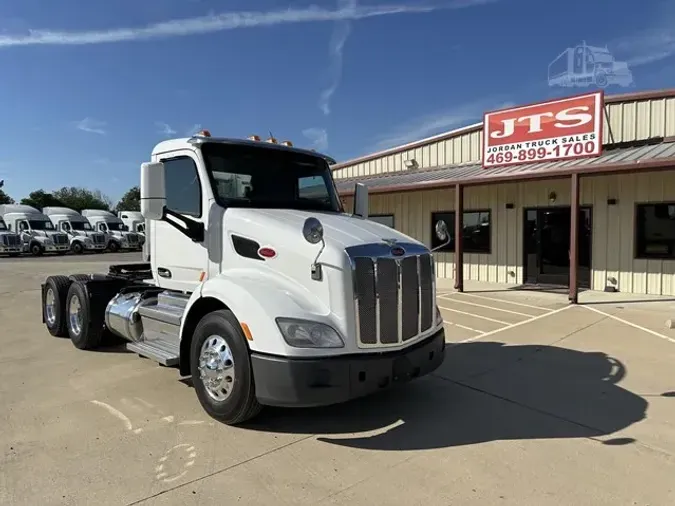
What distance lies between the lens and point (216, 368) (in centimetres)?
397

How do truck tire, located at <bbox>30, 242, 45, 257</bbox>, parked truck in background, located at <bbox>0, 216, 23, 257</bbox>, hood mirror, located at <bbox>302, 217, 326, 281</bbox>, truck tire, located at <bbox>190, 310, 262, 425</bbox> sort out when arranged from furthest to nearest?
truck tire, located at <bbox>30, 242, 45, 257</bbox>
parked truck in background, located at <bbox>0, 216, 23, 257</bbox>
truck tire, located at <bbox>190, 310, 262, 425</bbox>
hood mirror, located at <bbox>302, 217, 326, 281</bbox>

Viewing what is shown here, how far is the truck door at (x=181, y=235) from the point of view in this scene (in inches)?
181

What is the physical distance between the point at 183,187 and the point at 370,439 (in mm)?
2888

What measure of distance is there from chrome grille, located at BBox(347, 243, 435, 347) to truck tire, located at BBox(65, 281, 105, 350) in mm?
4400

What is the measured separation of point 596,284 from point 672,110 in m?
4.39

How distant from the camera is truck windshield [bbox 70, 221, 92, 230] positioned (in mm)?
34312

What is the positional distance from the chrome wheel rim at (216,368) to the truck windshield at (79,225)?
114 ft

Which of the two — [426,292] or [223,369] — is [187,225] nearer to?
[223,369]

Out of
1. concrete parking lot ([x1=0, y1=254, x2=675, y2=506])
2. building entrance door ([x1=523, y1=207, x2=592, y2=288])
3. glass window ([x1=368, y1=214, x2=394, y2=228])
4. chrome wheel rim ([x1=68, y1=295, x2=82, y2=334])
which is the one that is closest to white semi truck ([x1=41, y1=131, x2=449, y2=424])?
concrete parking lot ([x1=0, y1=254, x2=675, y2=506])

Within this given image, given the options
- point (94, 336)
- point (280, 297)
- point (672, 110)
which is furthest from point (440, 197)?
point (280, 297)

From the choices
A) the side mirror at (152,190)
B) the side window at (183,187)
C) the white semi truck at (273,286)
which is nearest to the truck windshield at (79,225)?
the white semi truck at (273,286)

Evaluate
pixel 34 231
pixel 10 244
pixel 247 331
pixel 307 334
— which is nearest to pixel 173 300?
pixel 247 331

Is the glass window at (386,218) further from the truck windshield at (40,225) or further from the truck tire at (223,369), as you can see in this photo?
the truck windshield at (40,225)

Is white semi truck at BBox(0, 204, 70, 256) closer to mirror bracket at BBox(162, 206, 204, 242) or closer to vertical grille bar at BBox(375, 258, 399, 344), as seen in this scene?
mirror bracket at BBox(162, 206, 204, 242)
